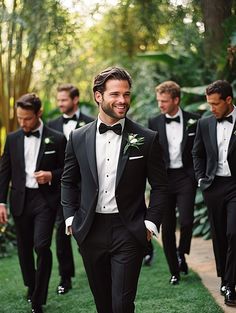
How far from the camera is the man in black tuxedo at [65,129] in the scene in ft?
23.1

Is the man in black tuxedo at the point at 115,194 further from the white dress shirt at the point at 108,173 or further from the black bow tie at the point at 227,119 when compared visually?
the black bow tie at the point at 227,119

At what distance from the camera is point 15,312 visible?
616 centimetres

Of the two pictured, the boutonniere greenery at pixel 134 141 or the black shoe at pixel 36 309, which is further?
the black shoe at pixel 36 309

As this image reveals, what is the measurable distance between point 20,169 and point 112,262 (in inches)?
85.5

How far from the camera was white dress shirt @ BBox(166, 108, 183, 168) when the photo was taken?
23.4 feet

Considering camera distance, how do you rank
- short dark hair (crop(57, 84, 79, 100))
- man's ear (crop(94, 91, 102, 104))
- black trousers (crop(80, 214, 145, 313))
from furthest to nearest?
short dark hair (crop(57, 84, 79, 100)) → man's ear (crop(94, 91, 102, 104)) → black trousers (crop(80, 214, 145, 313))

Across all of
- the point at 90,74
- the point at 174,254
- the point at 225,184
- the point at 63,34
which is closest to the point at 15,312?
the point at 174,254

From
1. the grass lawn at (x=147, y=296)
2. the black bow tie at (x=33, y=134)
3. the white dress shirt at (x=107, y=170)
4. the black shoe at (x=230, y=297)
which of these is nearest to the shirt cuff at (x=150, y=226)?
the white dress shirt at (x=107, y=170)

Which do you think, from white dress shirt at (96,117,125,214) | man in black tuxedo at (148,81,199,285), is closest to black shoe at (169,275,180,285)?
man in black tuxedo at (148,81,199,285)

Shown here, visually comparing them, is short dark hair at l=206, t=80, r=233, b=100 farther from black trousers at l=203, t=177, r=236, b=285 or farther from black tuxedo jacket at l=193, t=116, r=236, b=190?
black trousers at l=203, t=177, r=236, b=285

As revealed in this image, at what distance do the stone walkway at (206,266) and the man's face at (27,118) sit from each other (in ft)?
8.16

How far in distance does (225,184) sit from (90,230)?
2037 millimetres

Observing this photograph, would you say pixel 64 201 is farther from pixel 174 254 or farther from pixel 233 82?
pixel 233 82

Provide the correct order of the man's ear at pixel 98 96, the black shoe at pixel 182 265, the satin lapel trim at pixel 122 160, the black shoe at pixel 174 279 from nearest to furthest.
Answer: the satin lapel trim at pixel 122 160 < the man's ear at pixel 98 96 < the black shoe at pixel 174 279 < the black shoe at pixel 182 265
